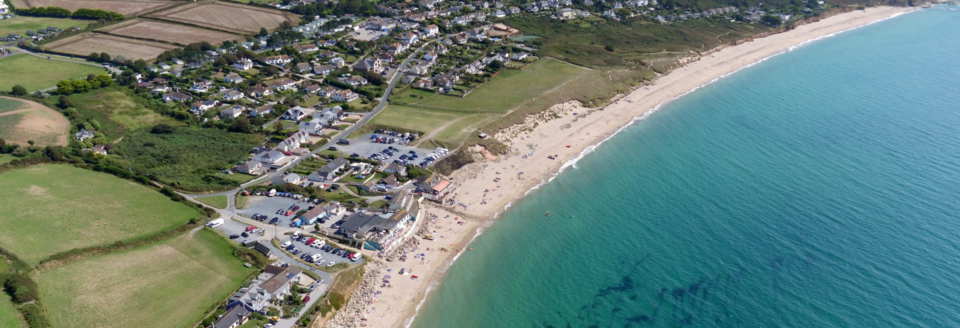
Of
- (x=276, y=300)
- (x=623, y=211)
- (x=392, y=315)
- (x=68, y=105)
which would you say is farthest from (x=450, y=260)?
(x=68, y=105)

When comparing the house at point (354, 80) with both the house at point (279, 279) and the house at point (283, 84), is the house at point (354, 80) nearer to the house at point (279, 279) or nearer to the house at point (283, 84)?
the house at point (283, 84)

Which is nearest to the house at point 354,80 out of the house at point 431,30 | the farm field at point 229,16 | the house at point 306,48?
the house at point 306,48

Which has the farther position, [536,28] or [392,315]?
[536,28]

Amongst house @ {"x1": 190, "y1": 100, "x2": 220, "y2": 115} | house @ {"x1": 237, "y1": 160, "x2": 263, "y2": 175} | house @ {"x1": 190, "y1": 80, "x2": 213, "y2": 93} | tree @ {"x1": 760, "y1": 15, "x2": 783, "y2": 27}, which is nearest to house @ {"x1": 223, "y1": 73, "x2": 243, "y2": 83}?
house @ {"x1": 190, "y1": 80, "x2": 213, "y2": 93}

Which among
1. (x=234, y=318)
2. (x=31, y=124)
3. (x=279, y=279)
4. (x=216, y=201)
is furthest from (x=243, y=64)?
(x=234, y=318)

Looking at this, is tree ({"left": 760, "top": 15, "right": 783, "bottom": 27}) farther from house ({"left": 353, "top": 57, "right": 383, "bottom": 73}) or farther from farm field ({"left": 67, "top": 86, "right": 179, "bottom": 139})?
farm field ({"left": 67, "top": 86, "right": 179, "bottom": 139})

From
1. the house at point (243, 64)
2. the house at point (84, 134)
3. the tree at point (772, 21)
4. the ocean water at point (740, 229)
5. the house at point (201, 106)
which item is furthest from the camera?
the tree at point (772, 21)

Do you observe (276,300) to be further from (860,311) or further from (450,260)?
(860,311)
